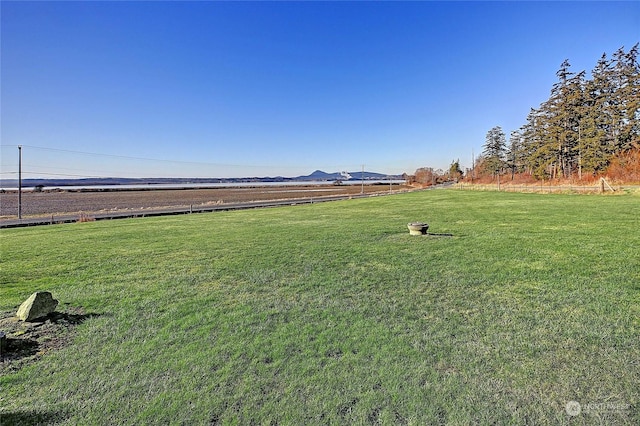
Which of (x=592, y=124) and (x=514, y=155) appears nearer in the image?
(x=592, y=124)

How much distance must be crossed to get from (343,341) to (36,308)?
12.2ft

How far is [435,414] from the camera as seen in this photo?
219 centimetres

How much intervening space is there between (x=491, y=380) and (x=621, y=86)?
1979 inches

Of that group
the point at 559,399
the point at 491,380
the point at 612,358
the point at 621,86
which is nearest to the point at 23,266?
the point at 491,380

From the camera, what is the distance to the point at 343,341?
3.20 m

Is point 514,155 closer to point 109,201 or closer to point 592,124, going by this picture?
point 592,124

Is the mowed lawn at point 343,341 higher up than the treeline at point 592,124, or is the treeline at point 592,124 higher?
the treeline at point 592,124

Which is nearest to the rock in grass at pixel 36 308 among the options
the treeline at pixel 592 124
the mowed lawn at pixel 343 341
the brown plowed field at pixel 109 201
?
the mowed lawn at pixel 343 341

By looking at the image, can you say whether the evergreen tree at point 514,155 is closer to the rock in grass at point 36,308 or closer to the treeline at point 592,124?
the treeline at point 592,124

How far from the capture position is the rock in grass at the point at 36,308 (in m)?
3.70

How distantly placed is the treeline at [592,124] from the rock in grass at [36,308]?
4118 centimetres

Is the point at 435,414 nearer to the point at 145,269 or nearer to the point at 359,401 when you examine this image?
the point at 359,401

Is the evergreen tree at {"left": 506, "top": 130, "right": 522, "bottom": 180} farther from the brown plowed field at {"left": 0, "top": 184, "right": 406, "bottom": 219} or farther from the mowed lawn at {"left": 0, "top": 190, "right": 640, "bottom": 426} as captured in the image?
the mowed lawn at {"left": 0, "top": 190, "right": 640, "bottom": 426}

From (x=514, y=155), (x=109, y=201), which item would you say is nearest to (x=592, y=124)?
(x=514, y=155)
